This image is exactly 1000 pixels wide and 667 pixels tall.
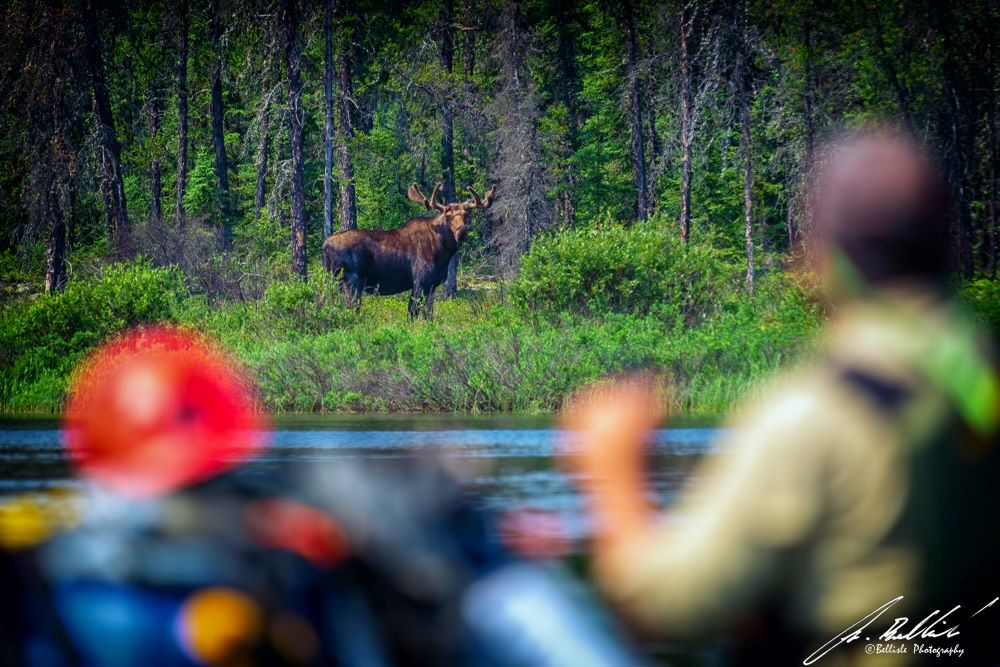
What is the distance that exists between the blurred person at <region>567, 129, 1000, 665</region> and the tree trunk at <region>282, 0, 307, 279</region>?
38.9 metres

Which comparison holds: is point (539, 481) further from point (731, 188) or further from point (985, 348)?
point (731, 188)

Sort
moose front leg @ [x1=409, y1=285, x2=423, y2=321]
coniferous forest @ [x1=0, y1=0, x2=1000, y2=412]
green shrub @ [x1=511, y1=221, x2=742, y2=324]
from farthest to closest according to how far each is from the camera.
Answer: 1. moose front leg @ [x1=409, y1=285, x2=423, y2=321]
2. green shrub @ [x1=511, y1=221, x2=742, y2=324]
3. coniferous forest @ [x1=0, y1=0, x2=1000, y2=412]

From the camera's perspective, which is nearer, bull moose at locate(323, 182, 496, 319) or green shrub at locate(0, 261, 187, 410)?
green shrub at locate(0, 261, 187, 410)

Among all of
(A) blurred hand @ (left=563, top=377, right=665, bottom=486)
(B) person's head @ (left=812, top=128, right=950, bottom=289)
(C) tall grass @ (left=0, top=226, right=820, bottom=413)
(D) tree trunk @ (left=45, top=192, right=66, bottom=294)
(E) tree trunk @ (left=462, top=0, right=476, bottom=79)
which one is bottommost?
(C) tall grass @ (left=0, top=226, right=820, bottom=413)

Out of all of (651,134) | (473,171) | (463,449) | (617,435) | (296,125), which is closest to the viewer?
(617,435)

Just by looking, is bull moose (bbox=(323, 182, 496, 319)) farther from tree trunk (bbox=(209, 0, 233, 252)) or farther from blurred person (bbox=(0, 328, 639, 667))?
blurred person (bbox=(0, 328, 639, 667))

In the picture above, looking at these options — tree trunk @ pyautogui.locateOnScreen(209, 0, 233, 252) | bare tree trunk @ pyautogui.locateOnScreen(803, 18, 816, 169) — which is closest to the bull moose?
bare tree trunk @ pyautogui.locateOnScreen(803, 18, 816, 169)

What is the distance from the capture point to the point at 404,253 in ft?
127

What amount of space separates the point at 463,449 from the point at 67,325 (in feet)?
46.1

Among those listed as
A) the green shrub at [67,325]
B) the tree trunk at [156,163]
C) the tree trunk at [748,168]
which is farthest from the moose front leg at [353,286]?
the tree trunk at [156,163]

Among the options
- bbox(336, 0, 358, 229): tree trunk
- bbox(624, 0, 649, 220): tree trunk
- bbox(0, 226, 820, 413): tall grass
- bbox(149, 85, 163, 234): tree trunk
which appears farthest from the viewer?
bbox(149, 85, 163, 234): tree trunk

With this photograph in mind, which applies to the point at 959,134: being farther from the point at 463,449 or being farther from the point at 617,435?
the point at 617,435

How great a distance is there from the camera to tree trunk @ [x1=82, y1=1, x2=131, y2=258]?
146ft

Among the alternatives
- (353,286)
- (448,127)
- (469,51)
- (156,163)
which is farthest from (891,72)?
(156,163)
